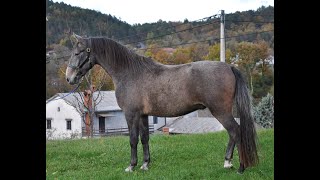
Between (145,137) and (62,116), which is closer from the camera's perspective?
(145,137)

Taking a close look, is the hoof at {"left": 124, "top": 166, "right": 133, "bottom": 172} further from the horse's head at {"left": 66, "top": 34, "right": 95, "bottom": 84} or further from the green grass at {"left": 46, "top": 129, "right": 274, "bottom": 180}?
the horse's head at {"left": 66, "top": 34, "right": 95, "bottom": 84}

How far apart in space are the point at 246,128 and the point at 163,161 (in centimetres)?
197

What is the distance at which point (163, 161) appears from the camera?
6355mm

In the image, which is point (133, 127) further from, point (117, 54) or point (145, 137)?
point (117, 54)

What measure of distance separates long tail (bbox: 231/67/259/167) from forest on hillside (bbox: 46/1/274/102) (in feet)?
35.5

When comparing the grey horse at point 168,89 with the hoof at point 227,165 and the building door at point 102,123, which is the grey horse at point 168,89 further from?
the building door at point 102,123

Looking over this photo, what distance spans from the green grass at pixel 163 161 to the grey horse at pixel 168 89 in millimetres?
254

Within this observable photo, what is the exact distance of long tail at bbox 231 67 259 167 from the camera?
16.0ft

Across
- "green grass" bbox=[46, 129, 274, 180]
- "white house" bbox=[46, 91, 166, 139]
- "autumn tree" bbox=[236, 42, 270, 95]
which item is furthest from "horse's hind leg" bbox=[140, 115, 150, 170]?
"white house" bbox=[46, 91, 166, 139]

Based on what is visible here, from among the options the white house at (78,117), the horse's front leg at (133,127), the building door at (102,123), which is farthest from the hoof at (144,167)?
the building door at (102,123)

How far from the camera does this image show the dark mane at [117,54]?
5629mm

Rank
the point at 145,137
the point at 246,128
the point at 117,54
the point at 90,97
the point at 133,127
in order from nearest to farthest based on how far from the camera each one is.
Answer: the point at 246,128, the point at 133,127, the point at 117,54, the point at 145,137, the point at 90,97

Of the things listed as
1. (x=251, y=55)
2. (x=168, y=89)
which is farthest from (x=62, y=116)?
(x=168, y=89)
